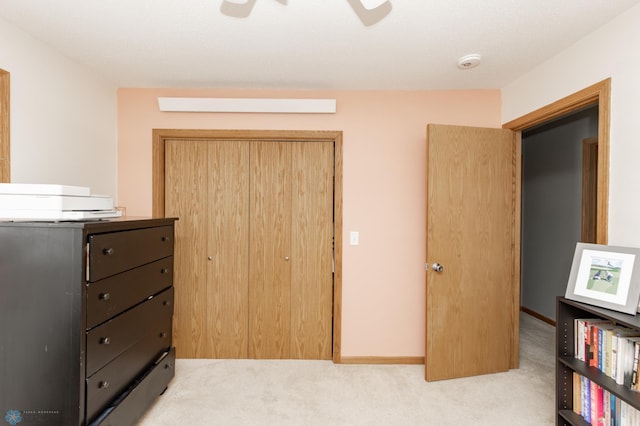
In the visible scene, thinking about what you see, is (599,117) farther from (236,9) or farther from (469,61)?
(236,9)

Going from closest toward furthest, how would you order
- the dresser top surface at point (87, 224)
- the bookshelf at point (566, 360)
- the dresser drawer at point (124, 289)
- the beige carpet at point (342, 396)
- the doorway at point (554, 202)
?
the dresser top surface at point (87, 224)
the dresser drawer at point (124, 289)
the bookshelf at point (566, 360)
the beige carpet at point (342, 396)
the doorway at point (554, 202)

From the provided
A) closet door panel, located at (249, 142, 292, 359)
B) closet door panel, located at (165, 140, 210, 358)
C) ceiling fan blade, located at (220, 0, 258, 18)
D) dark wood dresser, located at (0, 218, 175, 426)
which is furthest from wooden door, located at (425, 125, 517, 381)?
dark wood dresser, located at (0, 218, 175, 426)

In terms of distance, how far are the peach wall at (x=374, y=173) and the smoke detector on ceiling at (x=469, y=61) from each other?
49 centimetres

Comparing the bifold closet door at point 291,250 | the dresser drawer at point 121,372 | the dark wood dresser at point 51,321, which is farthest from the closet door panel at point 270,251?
the dark wood dresser at point 51,321

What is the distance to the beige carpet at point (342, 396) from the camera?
2.03 meters

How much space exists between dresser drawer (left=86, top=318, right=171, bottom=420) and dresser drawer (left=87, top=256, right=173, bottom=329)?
26cm

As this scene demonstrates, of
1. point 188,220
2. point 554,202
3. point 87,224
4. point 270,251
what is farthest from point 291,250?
point 554,202

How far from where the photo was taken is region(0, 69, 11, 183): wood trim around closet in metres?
1.74

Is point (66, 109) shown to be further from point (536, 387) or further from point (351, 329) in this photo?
point (536, 387)

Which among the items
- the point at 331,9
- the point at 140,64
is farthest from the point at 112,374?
the point at 331,9

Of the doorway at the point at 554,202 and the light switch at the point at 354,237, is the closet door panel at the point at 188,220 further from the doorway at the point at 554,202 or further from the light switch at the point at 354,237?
the doorway at the point at 554,202

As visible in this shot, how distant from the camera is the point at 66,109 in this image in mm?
2176

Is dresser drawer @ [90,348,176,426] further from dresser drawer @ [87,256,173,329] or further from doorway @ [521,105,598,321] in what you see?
doorway @ [521,105,598,321]

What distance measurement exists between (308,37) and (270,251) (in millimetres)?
1642
